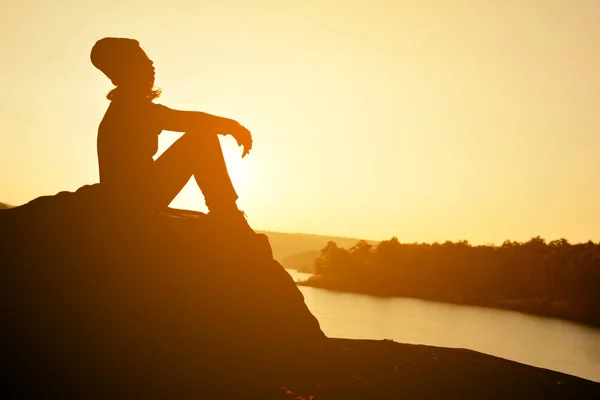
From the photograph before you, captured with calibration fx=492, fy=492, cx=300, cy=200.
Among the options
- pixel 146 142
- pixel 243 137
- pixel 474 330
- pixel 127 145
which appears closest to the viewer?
pixel 127 145

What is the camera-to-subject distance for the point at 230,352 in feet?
21.1

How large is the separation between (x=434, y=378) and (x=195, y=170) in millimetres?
5096

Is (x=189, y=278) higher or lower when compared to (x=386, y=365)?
higher

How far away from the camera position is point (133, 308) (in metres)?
5.91

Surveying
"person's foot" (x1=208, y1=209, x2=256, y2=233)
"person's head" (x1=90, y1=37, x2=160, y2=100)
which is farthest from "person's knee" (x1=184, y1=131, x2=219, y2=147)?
"person's foot" (x1=208, y1=209, x2=256, y2=233)

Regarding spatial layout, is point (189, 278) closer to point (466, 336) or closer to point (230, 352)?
point (230, 352)

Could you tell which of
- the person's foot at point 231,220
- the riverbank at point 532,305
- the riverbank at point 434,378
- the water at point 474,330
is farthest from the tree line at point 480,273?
the person's foot at point 231,220

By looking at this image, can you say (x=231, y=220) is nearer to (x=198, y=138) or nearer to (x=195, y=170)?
(x=195, y=170)

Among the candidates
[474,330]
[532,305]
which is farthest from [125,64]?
[532,305]

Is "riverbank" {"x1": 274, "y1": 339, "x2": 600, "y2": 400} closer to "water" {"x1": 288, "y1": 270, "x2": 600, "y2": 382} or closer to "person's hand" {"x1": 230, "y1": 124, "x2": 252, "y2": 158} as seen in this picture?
"person's hand" {"x1": 230, "y1": 124, "x2": 252, "y2": 158}

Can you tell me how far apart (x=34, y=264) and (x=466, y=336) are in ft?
246

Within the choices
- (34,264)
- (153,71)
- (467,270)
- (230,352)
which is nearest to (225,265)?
(230,352)

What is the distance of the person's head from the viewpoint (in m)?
7.00

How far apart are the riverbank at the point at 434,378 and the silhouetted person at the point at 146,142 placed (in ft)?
10.0
